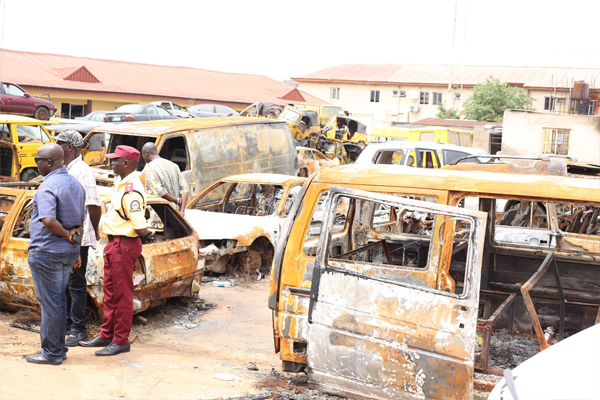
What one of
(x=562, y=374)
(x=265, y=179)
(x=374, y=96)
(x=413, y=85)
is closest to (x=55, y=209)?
(x=562, y=374)

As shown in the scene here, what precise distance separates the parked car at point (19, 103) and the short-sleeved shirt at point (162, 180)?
16.9 m

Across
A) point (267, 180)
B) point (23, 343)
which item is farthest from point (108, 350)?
point (267, 180)

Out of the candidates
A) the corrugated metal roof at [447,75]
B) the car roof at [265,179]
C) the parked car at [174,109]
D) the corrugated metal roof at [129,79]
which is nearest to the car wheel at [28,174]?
the car roof at [265,179]

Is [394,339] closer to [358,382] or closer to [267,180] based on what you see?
[358,382]

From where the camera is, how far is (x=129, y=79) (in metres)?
40.6

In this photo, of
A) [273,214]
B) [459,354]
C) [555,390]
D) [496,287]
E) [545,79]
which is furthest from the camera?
[545,79]

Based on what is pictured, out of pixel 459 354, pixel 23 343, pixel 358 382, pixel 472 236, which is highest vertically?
pixel 472 236

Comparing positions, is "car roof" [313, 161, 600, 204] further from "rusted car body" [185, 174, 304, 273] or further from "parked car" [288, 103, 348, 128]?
"parked car" [288, 103, 348, 128]

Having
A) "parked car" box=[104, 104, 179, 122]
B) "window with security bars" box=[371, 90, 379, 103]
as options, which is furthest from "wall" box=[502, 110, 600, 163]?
"window with security bars" box=[371, 90, 379, 103]

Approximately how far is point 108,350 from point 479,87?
45596 millimetres

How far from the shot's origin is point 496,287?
629 cm

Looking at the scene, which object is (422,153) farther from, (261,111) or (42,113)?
(42,113)

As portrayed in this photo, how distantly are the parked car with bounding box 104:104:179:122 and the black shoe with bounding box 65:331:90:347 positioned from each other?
19.3 meters

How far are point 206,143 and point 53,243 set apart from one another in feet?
23.2
